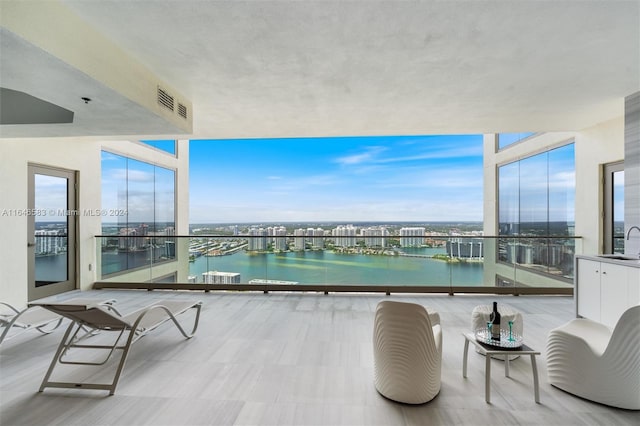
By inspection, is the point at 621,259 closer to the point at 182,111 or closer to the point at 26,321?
the point at 182,111

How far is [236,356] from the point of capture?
3176 mm

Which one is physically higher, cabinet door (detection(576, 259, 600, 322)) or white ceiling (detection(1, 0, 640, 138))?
white ceiling (detection(1, 0, 640, 138))

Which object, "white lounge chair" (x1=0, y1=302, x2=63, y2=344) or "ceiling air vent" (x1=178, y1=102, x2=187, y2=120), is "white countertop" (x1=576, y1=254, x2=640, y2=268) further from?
"white lounge chair" (x1=0, y1=302, x2=63, y2=344)

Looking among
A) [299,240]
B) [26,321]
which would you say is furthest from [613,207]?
[26,321]

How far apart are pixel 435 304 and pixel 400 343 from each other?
124 inches

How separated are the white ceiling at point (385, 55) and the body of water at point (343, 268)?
2.62 metres

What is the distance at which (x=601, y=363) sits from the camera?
7.70 ft

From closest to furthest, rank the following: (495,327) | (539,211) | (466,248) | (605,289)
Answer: (495,327), (605,289), (466,248), (539,211)

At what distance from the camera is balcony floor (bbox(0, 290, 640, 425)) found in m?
2.20

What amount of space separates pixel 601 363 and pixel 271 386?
252cm

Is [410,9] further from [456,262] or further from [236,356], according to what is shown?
[456,262]

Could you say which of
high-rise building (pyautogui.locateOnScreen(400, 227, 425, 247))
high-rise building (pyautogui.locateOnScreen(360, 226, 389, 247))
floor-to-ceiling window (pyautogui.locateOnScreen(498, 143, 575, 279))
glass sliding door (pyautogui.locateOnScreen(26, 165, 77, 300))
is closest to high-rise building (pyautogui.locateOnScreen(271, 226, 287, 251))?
high-rise building (pyautogui.locateOnScreen(360, 226, 389, 247))

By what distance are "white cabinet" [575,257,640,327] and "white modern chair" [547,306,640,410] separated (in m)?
1.42

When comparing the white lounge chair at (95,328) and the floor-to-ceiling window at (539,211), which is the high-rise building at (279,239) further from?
→ the floor-to-ceiling window at (539,211)
